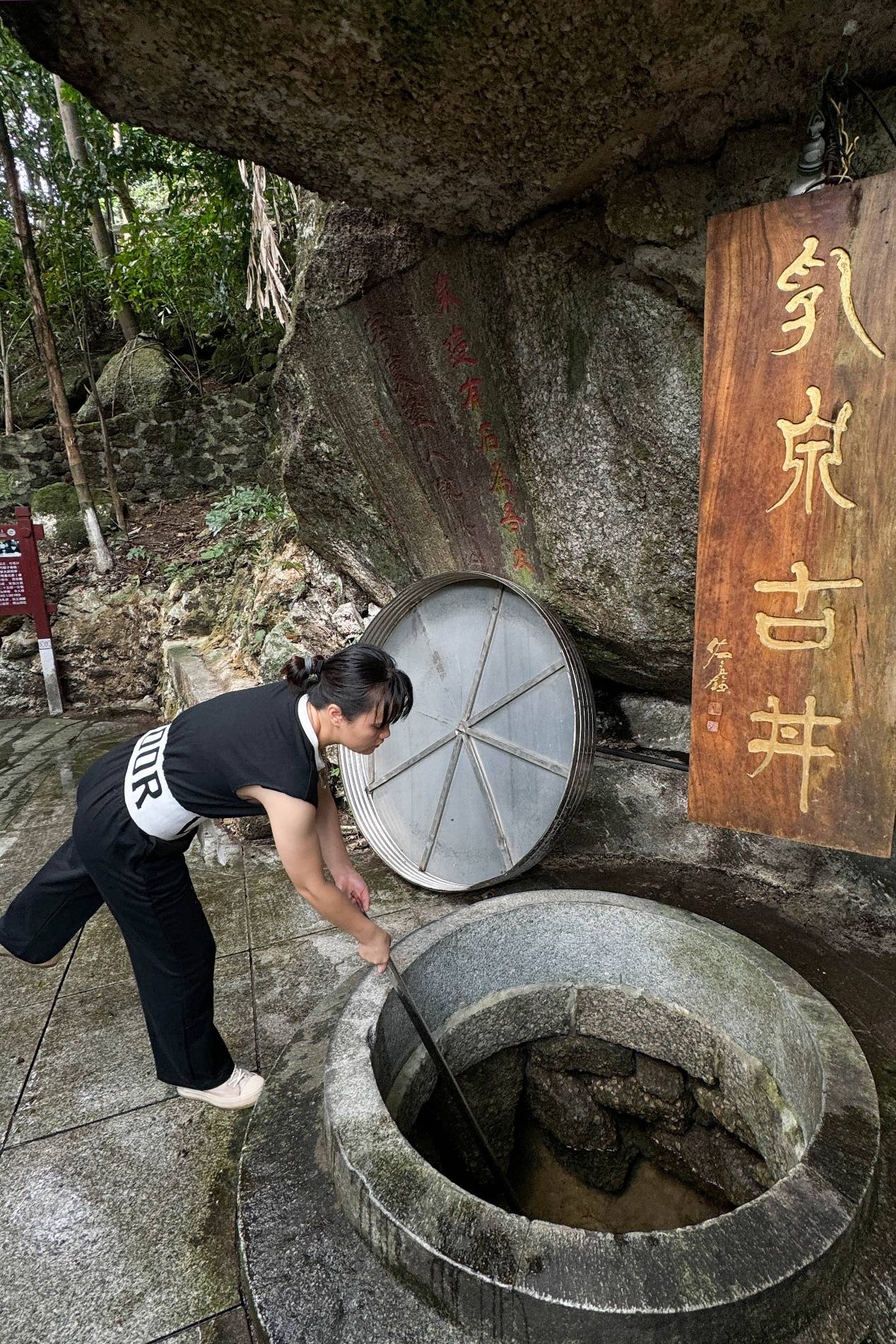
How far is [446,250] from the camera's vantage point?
348cm

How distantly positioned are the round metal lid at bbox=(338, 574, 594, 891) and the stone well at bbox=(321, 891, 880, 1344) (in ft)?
2.17

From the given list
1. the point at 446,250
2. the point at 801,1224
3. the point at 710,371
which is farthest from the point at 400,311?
the point at 801,1224

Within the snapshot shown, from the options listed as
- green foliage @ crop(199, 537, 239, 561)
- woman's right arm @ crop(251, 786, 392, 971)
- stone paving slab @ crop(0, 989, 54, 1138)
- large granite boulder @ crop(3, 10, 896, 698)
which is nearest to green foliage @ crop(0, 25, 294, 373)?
green foliage @ crop(199, 537, 239, 561)

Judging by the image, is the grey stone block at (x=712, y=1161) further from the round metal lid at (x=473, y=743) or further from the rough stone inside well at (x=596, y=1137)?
the round metal lid at (x=473, y=743)

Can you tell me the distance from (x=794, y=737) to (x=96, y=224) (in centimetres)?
1346

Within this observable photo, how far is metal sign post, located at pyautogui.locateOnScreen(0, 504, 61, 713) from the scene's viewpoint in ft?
27.4

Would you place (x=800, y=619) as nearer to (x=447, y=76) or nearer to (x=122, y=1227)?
(x=447, y=76)

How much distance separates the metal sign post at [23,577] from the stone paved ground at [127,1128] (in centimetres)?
491

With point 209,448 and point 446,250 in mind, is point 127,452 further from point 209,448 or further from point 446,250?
point 446,250

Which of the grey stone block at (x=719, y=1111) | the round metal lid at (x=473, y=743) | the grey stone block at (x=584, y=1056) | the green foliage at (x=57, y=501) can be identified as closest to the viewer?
the grey stone block at (x=719, y=1111)

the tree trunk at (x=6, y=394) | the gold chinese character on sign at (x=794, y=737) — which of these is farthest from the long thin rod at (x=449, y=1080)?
the tree trunk at (x=6, y=394)

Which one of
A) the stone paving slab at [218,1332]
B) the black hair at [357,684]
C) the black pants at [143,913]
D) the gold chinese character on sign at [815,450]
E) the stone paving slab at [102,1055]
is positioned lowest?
the stone paving slab at [218,1332]

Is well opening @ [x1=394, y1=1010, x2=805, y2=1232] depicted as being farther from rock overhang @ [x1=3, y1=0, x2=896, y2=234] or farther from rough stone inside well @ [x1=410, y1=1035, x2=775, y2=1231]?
rock overhang @ [x1=3, y1=0, x2=896, y2=234]

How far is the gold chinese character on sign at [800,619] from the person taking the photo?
2.43m
